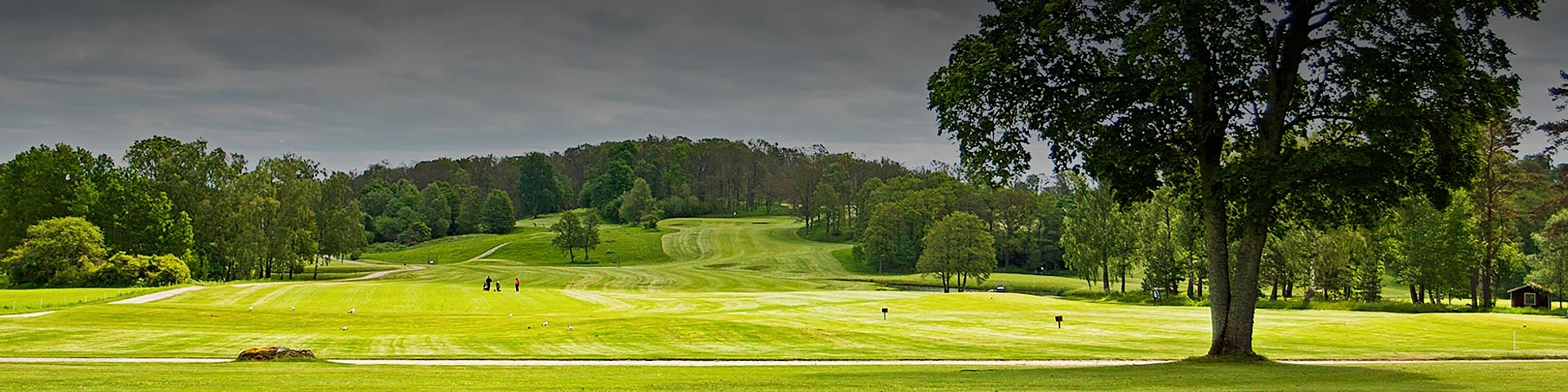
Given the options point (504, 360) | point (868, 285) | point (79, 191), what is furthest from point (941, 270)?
point (79, 191)

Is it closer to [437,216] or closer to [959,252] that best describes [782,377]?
[959,252]

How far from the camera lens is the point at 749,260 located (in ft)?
403

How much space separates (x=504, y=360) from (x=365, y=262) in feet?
351

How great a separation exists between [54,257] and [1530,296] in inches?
4295

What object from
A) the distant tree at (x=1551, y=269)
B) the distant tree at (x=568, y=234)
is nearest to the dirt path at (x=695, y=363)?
the distant tree at (x=1551, y=269)

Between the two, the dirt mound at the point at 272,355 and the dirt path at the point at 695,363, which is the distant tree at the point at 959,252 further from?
the dirt mound at the point at 272,355

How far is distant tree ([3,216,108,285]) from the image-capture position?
71312mm

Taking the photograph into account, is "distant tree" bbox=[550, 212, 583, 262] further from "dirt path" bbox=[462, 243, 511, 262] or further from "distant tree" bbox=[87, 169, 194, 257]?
"distant tree" bbox=[87, 169, 194, 257]

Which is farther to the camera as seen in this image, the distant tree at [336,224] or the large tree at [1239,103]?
the distant tree at [336,224]

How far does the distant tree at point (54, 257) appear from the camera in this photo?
71312mm

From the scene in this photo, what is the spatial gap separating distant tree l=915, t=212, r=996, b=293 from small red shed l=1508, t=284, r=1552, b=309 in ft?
137

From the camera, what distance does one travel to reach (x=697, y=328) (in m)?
33.6

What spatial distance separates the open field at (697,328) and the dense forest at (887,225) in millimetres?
4566

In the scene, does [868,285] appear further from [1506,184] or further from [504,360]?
[504,360]
